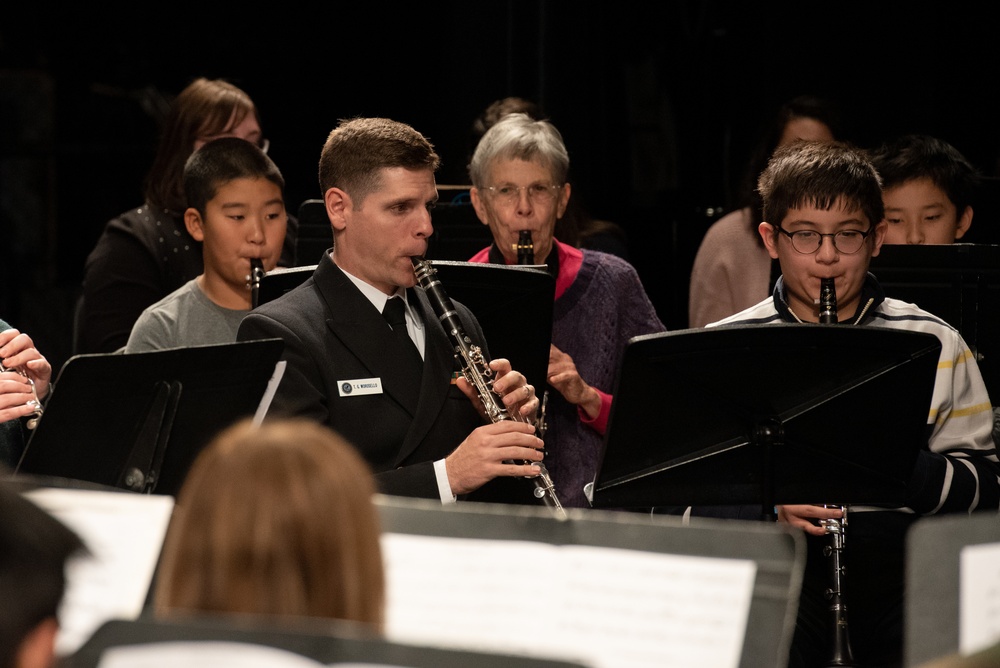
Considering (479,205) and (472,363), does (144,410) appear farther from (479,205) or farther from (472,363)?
(479,205)

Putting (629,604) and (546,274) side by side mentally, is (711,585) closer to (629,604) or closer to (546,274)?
(629,604)

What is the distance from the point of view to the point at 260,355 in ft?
7.38

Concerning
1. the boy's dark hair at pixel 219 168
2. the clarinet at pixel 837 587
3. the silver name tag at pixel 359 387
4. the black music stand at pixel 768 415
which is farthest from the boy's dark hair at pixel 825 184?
the boy's dark hair at pixel 219 168

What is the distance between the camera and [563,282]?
3.40 metres

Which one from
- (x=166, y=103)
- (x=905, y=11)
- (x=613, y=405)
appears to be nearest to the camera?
(x=613, y=405)

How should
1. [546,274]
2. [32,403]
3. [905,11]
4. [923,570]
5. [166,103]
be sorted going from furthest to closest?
1. [166,103]
2. [905,11]
3. [546,274]
4. [32,403]
5. [923,570]

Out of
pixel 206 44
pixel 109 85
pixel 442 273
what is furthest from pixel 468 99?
pixel 442 273

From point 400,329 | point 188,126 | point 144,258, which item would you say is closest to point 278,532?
point 400,329

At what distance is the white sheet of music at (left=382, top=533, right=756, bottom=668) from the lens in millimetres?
1501

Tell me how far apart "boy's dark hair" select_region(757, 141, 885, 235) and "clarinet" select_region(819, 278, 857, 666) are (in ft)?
0.97

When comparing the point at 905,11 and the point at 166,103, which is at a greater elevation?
the point at 905,11

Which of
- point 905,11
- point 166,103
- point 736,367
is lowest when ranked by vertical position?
point 736,367

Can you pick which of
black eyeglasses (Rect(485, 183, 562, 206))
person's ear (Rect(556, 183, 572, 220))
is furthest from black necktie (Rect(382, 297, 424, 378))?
person's ear (Rect(556, 183, 572, 220))

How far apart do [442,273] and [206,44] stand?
3.26m
